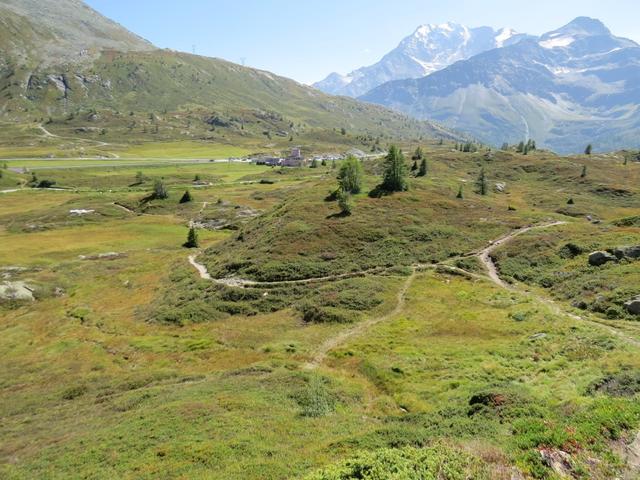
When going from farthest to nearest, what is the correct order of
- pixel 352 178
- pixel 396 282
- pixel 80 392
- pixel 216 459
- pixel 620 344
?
pixel 352 178
pixel 396 282
pixel 80 392
pixel 620 344
pixel 216 459

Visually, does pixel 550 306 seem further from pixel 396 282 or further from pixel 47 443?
pixel 47 443

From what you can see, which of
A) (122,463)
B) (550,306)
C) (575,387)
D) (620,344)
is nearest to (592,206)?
(550,306)

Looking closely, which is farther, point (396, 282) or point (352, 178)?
point (352, 178)

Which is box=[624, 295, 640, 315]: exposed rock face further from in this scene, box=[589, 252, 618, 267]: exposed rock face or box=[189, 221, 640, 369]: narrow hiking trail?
box=[589, 252, 618, 267]: exposed rock face

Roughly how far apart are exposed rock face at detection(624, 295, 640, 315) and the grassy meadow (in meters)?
1.49

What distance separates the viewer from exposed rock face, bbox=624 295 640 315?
4638cm

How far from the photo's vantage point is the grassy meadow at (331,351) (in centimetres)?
2211

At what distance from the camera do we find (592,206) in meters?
136

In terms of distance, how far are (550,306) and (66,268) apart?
99939mm

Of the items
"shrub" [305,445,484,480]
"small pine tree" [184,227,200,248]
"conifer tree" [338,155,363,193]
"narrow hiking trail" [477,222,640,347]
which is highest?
"conifer tree" [338,155,363,193]

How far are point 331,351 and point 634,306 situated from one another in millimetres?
35269

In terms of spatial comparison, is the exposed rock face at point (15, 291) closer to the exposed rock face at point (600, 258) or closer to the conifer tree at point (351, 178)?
the conifer tree at point (351, 178)

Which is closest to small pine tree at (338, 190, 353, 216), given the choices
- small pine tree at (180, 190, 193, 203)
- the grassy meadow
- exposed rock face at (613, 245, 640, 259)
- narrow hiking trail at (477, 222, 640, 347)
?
the grassy meadow

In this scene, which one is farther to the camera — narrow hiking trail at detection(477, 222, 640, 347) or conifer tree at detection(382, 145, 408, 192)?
conifer tree at detection(382, 145, 408, 192)
